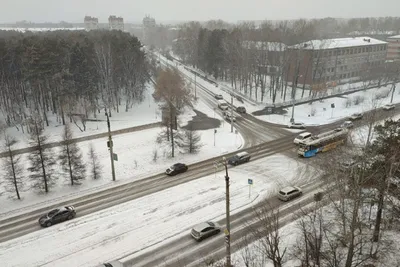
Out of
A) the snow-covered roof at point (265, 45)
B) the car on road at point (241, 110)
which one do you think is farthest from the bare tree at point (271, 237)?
the snow-covered roof at point (265, 45)

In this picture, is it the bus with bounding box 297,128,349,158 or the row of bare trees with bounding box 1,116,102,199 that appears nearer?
the row of bare trees with bounding box 1,116,102,199

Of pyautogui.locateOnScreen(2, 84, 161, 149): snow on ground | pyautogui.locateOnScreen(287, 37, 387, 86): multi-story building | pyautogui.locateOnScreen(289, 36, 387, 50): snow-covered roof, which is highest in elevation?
pyautogui.locateOnScreen(289, 36, 387, 50): snow-covered roof

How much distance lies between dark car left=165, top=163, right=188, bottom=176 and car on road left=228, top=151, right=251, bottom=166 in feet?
18.9

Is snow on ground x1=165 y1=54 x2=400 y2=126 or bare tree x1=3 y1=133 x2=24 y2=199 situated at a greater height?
bare tree x1=3 y1=133 x2=24 y2=199

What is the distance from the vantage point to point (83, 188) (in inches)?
1387

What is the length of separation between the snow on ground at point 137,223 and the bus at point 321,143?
17.5 feet

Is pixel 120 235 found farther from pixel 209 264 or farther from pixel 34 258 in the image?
pixel 209 264

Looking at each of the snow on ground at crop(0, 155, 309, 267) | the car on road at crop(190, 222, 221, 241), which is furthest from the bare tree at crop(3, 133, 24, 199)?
the car on road at crop(190, 222, 221, 241)

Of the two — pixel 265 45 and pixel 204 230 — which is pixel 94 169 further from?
pixel 265 45

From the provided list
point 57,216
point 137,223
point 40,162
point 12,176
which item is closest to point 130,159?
point 40,162

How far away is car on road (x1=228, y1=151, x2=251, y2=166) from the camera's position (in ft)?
133

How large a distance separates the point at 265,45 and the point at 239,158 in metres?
41.9

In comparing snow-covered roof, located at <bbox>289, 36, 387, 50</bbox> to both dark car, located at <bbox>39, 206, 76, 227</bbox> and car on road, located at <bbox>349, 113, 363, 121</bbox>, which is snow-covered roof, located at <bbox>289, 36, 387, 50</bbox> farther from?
dark car, located at <bbox>39, 206, 76, 227</bbox>

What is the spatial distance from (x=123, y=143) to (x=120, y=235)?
21.9 meters
